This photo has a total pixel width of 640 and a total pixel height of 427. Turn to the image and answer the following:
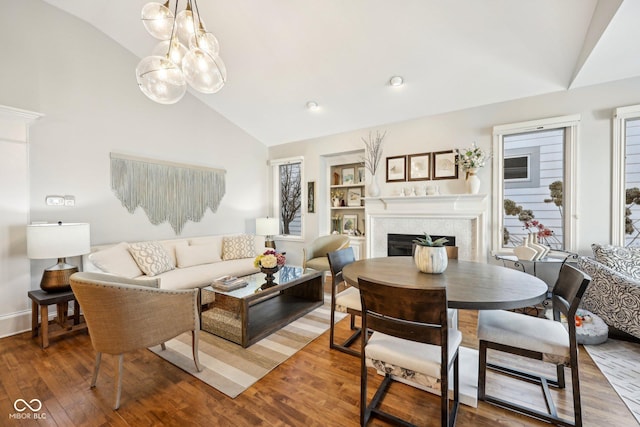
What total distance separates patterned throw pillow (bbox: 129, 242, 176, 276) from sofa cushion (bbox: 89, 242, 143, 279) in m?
0.06

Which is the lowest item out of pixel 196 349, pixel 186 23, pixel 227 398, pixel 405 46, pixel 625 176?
pixel 227 398

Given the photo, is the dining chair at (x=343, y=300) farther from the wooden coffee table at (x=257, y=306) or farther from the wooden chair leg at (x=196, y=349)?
the wooden chair leg at (x=196, y=349)

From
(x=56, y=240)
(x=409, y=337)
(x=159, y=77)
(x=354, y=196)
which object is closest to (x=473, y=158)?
(x=354, y=196)

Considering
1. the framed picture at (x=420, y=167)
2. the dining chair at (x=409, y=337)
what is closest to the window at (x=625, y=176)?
the framed picture at (x=420, y=167)

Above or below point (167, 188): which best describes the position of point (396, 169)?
above

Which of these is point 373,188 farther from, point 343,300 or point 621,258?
point 621,258

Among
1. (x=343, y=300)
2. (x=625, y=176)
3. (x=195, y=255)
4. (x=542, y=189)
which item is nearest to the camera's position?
(x=343, y=300)

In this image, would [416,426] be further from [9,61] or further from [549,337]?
[9,61]

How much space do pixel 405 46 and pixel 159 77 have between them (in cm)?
250

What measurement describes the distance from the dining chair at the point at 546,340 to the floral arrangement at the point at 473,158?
6.76 ft

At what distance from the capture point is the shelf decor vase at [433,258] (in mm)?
1903

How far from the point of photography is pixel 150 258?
3.21m

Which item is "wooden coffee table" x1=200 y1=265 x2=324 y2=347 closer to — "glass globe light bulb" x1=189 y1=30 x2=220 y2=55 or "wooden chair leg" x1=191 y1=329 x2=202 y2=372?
"wooden chair leg" x1=191 y1=329 x2=202 y2=372

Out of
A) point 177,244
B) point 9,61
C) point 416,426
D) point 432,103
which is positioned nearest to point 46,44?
point 9,61
